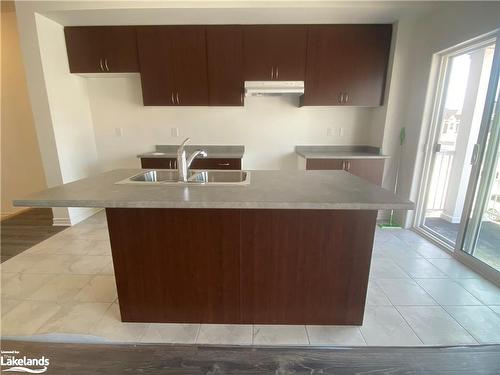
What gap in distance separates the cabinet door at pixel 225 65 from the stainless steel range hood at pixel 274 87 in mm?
208

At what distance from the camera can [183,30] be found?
117 inches

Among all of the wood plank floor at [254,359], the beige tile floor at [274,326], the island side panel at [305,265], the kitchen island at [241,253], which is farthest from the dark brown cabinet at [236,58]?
the wood plank floor at [254,359]

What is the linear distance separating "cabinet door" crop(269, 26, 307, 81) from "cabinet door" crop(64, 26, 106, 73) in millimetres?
2189

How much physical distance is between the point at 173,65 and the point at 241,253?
2.74 m

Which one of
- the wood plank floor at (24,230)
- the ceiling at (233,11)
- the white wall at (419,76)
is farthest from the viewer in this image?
the wood plank floor at (24,230)

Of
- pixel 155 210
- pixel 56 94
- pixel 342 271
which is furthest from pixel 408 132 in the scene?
pixel 56 94

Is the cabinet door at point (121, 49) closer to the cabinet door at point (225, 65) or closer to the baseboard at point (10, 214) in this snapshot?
the cabinet door at point (225, 65)

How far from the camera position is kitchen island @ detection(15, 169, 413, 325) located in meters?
1.37

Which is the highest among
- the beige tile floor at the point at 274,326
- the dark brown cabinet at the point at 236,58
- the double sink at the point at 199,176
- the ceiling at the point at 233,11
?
the ceiling at the point at 233,11

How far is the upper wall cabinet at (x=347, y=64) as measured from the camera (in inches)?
116

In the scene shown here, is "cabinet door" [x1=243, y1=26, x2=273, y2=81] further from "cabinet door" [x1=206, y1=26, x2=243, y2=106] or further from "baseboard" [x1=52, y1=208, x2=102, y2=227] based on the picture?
"baseboard" [x1=52, y1=208, x2=102, y2=227]

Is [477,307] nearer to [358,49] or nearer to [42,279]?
[358,49]

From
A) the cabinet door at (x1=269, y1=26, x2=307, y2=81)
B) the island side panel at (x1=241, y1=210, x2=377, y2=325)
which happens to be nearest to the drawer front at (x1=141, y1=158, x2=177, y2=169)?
the cabinet door at (x1=269, y1=26, x2=307, y2=81)

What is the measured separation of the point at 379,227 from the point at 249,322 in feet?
7.80
